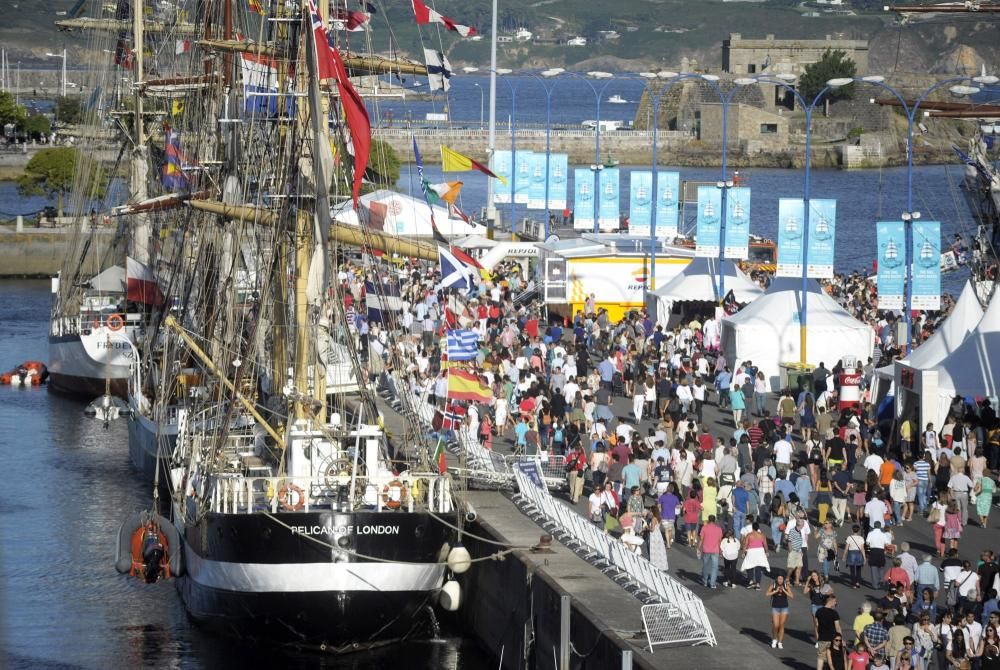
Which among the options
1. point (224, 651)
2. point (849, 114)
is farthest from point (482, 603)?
point (849, 114)

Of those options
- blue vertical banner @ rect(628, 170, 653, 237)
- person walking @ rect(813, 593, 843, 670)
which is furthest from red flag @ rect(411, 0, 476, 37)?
blue vertical banner @ rect(628, 170, 653, 237)

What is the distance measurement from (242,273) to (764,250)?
2837cm

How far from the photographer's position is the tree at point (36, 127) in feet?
465

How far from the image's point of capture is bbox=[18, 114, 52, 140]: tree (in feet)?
465

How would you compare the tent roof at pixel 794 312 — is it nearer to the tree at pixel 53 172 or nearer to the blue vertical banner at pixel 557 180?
the blue vertical banner at pixel 557 180

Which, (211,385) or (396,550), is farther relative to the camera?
(211,385)

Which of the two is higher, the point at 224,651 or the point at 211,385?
the point at 211,385

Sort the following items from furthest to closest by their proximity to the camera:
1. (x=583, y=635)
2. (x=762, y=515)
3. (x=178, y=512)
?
(x=178, y=512) < (x=762, y=515) < (x=583, y=635)

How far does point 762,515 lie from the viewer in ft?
99.5

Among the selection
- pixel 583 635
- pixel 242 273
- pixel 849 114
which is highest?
pixel 849 114

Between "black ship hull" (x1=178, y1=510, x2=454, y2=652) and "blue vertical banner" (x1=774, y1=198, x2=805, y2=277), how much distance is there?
19.7 metres

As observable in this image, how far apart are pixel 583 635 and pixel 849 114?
16792 centimetres

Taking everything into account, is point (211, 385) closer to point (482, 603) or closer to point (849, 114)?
point (482, 603)

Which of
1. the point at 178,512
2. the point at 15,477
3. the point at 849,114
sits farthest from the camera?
the point at 849,114
